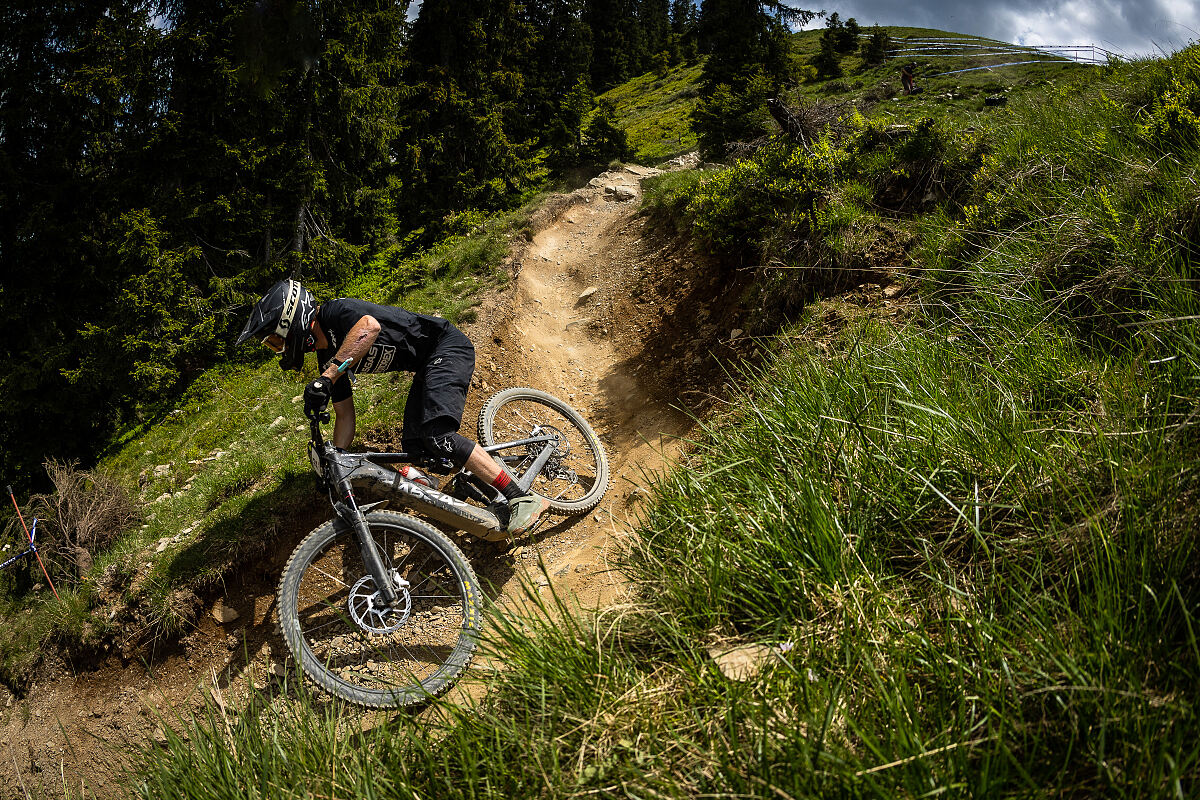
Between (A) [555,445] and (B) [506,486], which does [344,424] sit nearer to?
(B) [506,486]

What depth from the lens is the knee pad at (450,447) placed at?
16.6 feet

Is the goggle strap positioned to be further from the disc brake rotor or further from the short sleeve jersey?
the disc brake rotor

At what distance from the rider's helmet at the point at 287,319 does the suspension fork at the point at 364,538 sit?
1.19 metres

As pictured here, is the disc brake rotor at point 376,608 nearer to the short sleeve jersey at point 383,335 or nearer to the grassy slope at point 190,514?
the short sleeve jersey at point 383,335

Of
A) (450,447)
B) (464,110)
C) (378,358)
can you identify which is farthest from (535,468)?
(464,110)

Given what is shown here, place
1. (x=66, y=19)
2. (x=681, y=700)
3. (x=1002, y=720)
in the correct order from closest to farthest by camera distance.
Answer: (x=1002, y=720) → (x=681, y=700) → (x=66, y=19)

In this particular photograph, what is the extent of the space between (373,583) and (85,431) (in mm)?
13567

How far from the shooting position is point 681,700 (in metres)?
1.95

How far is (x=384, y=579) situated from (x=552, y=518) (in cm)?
222

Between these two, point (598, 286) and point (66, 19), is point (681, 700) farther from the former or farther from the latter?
point (66, 19)

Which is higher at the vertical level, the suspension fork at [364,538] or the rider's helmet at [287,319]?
the rider's helmet at [287,319]

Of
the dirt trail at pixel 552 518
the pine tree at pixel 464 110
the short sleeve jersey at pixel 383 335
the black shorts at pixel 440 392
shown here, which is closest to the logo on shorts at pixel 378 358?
the short sleeve jersey at pixel 383 335

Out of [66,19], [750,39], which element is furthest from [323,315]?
[750,39]

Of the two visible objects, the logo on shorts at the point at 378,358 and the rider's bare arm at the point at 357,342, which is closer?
the rider's bare arm at the point at 357,342
